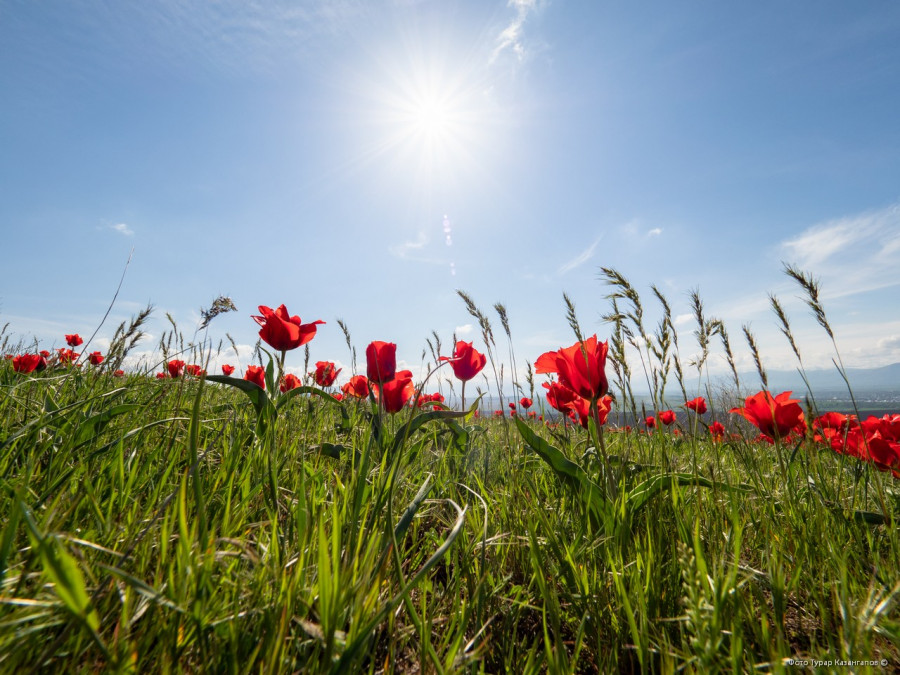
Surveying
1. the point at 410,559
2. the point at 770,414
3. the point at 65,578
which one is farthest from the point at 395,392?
the point at 770,414

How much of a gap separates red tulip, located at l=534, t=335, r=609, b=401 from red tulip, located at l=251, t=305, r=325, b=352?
1576 millimetres

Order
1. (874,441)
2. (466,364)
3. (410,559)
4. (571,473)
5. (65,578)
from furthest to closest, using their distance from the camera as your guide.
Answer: (466,364)
(874,441)
(571,473)
(410,559)
(65,578)

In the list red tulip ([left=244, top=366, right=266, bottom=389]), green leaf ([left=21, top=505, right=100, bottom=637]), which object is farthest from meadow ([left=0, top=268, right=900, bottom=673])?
red tulip ([left=244, top=366, right=266, bottom=389])

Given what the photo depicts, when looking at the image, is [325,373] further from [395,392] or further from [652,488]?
[652,488]

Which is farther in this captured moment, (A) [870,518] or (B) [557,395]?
(B) [557,395]

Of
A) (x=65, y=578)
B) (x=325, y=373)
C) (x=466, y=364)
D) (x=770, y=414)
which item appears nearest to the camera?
(x=65, y=578)

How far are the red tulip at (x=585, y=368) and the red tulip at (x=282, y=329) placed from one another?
5.17 feet

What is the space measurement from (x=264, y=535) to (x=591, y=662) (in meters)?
1.05

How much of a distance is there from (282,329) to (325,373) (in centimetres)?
193

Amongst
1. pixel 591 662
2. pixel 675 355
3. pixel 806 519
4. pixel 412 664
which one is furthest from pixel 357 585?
pixel 675 355

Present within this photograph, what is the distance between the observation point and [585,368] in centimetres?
177

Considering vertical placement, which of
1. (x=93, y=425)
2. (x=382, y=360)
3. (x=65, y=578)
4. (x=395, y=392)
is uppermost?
(x=382, y=360)

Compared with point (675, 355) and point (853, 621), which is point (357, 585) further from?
point (675, 355)

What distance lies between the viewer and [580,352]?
1.82 meters
